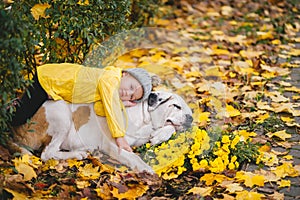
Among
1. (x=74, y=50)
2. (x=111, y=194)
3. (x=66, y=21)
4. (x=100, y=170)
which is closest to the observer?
(x=111, y=194)

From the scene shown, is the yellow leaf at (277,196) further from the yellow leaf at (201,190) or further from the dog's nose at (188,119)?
the dog's nose at (188,119)

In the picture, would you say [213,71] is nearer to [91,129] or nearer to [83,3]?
[83,3]

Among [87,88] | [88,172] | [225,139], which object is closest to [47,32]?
[87,88]

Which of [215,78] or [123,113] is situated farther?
[215,78]

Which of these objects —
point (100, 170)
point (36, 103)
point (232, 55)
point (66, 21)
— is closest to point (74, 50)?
point (66, 21)

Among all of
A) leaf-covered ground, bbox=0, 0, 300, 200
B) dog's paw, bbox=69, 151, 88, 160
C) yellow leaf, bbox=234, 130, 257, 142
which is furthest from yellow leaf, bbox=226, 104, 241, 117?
dog's paw, bbox=69, 151, 88, 160

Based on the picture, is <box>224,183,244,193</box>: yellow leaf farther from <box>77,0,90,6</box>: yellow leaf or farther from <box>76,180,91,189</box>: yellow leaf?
<box>77,0,90,6</box>: yellow leaf

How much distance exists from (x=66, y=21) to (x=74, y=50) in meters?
0.45

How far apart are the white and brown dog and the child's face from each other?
0.09m

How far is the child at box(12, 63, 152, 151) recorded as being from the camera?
4.31 meters

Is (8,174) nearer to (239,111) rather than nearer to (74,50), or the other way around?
(74,50)

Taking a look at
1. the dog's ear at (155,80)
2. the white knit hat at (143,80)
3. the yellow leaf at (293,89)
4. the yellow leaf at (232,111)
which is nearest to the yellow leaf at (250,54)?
the yellow leaf at (293,89)

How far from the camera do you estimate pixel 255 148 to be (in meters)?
4.48

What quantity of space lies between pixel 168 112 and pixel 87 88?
0.66 metres
